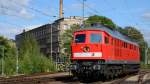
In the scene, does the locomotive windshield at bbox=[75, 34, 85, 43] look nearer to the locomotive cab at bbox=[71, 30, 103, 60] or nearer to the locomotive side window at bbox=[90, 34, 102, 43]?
the locomotive cab at bbox=[71, 30, 103, 60]

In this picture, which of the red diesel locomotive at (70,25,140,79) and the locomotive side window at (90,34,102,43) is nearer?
the red diesel locomotive at (70,25,140,79)

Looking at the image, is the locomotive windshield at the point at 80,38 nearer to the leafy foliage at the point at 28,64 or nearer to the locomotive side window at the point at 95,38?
the locomotive side window at the point at 95,38

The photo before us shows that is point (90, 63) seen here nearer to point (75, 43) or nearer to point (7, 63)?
point (75, 43)

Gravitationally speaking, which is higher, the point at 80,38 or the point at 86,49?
the point at 80,38

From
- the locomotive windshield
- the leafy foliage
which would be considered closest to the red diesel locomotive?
the locomotive windshield

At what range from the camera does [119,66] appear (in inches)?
1198

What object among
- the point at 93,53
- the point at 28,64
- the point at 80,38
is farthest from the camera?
the point at 28,64

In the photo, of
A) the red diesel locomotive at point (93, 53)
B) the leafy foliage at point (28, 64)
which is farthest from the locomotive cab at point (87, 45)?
the leafy foliage at point (28, 64)

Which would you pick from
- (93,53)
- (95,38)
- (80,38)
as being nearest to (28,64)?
(80,38)

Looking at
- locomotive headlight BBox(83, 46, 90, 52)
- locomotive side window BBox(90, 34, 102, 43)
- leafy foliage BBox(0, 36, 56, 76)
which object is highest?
locomotive side window BBox(90, 34, 102, 43)

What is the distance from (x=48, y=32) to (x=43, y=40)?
6.71 metres

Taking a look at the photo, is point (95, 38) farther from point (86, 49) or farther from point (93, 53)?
point (93, 53)

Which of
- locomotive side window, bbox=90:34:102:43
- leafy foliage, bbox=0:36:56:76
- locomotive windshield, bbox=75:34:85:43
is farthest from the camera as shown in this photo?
leafy foliage, bbox=0:36:56:76

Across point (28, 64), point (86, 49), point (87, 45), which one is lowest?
point (28, 64)
